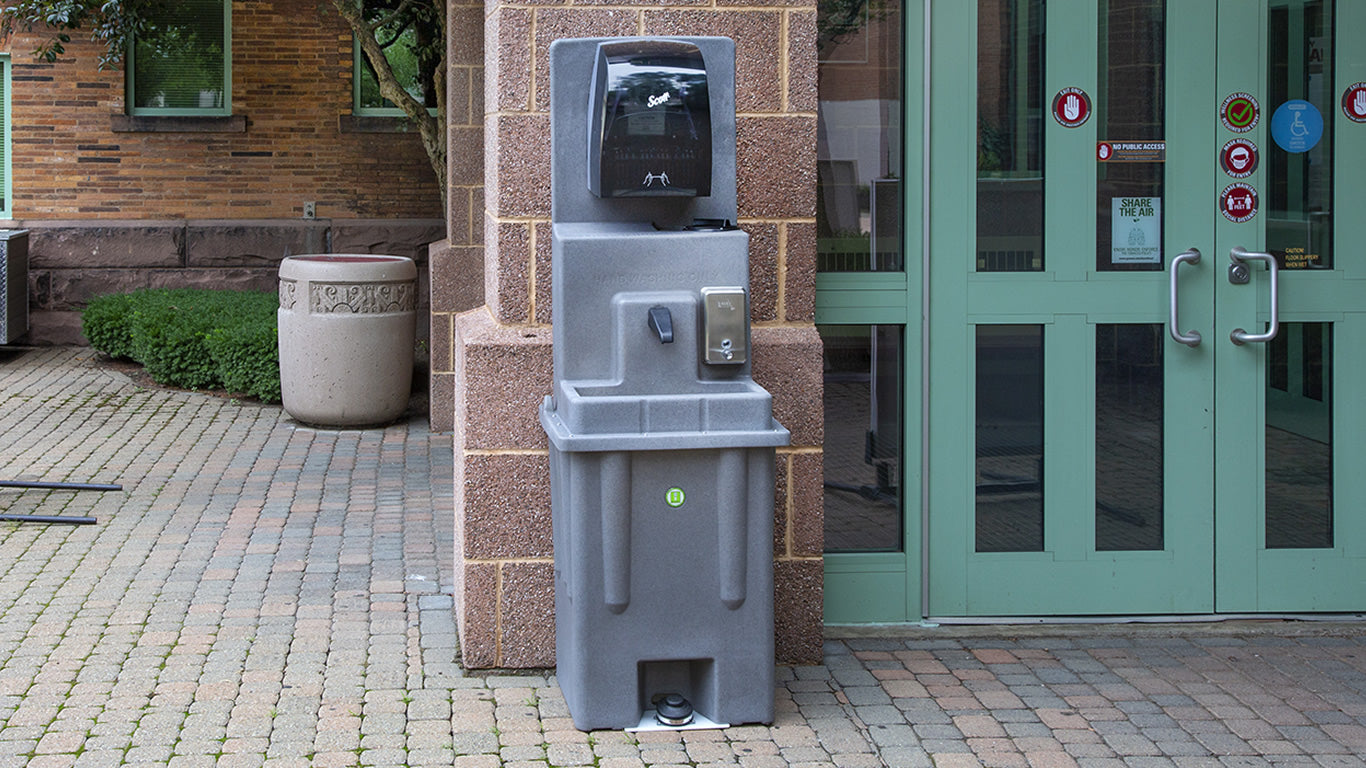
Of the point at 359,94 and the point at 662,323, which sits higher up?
the point at 359,94

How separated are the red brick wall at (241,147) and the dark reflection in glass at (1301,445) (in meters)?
10.1

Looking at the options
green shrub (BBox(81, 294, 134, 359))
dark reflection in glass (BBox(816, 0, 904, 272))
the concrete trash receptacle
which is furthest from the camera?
green shrub (BBox(81, 294, 134, 359))

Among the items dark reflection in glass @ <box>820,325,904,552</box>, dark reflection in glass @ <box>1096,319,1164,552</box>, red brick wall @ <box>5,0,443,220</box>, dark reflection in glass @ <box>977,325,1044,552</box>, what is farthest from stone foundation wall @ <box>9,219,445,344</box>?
dark reflection in glass @ <box>1096,319,1164,552</box>

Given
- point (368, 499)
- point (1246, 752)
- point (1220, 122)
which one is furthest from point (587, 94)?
point (368, 499)

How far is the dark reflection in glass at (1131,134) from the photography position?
559 centimetres

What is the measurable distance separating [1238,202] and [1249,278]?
0.28 metres

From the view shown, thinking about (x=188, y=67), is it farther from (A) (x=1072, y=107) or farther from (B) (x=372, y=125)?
(A) (x=1072, y=107)

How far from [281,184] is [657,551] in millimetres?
10895

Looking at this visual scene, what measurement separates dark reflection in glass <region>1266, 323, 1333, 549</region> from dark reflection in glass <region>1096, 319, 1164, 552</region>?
438 millimetres

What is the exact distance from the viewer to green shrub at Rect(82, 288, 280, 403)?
37.5ft

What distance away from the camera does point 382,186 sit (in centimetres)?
1446

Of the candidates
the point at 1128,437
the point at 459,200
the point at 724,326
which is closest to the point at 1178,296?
the point at 1128,437

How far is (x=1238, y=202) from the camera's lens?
564cm

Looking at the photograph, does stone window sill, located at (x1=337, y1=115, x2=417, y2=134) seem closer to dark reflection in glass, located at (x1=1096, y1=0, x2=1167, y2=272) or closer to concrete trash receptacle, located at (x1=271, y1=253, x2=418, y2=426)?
concrete trash receptacle, located at (x1=271, y1=253, x2=418, y2=426)
